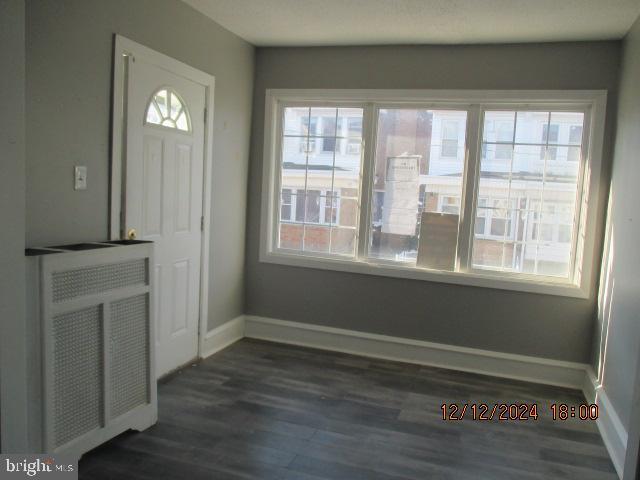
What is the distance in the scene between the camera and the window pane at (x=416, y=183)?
4.07 m

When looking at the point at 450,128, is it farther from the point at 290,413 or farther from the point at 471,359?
the point at 290,413

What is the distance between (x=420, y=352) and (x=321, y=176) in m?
1.66

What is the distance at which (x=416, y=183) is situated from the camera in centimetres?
416

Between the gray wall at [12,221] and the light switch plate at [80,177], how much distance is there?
81cm

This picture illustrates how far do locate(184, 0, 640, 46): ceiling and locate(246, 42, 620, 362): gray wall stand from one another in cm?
13

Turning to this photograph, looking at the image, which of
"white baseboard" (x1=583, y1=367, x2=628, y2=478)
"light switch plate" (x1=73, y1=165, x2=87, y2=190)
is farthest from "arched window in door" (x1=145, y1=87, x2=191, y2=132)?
"white baseboard" (x1=583, y1=367, x2=628, y2=478)

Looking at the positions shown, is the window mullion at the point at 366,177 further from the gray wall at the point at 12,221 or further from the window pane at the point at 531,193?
the gray wall at the point at 12,221

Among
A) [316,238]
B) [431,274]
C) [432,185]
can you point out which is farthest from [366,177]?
[431,274]

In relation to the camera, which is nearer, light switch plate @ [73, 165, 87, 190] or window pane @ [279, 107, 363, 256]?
light switch plate @ [73, 165, 87, 190]

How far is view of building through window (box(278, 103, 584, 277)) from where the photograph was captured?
3.87m

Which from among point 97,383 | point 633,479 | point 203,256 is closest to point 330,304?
point 203,256

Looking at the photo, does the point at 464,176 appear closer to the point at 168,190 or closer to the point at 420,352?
the point at 420,352

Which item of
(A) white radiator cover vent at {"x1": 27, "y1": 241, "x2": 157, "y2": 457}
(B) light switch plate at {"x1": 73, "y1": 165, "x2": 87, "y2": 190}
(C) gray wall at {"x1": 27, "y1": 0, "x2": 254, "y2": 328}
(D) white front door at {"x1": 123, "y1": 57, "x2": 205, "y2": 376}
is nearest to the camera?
(A) white radiator cover vent at {"x1": 27, "y1": 241, "x2": 157, "y2": 457}

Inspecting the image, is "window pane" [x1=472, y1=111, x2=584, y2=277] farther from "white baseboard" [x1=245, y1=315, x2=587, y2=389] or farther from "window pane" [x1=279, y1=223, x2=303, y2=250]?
"window pane" [x1=279, y1=223, x2=303, y2=250]
